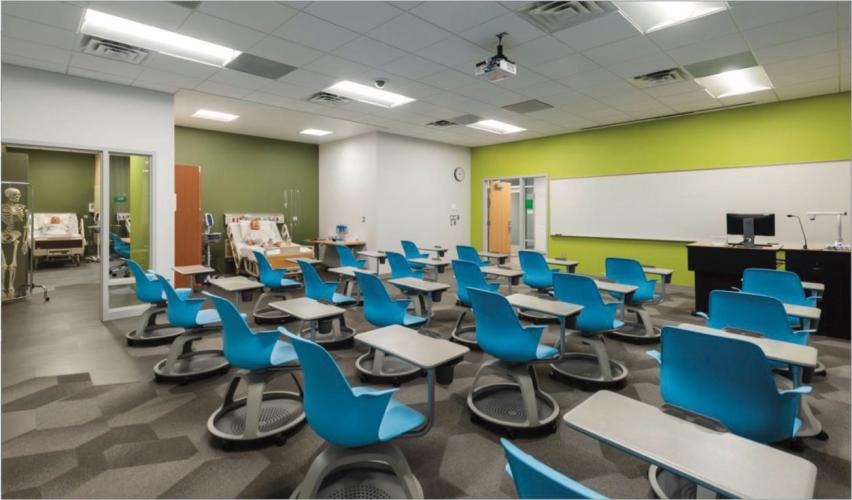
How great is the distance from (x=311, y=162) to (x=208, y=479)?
357 inches

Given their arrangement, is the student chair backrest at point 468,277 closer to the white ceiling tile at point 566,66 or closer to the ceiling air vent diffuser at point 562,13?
the ceiling air vent diffuser at point 562,13

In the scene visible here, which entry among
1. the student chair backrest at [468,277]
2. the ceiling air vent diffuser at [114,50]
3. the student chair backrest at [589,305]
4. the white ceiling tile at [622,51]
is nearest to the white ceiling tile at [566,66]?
the white ceiling tile at [622,51]

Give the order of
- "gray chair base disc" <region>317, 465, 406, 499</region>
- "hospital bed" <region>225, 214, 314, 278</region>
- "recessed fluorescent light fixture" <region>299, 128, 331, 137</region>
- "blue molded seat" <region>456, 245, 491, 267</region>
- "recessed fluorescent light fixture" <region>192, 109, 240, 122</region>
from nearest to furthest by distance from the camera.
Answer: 1. "gray chair base disc" <region>317, 465, 406, 499</region>
2. "blue molded seat" <region>456, 245, 491, 267</region>
3. "recessed fluorescent light fixture" <region>192, 109, 240, 122</region>
4. "hospital bed" <region>225, 214, 314, 278</region>
5. "recessed fluorescent light fixture" <region>299, 128, 331, 137</region>

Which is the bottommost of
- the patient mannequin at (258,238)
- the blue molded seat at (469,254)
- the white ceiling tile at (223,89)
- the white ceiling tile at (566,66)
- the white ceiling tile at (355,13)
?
the blue molded seat at (469,254)

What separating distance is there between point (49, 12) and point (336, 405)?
14.2 ft

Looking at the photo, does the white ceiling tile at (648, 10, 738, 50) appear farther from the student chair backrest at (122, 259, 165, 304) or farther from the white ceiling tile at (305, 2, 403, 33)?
the student chair backrest at (122, 259, 165, 304)

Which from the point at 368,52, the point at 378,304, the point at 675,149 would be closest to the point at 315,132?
the point at 368,52

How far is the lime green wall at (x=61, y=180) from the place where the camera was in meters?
10.6

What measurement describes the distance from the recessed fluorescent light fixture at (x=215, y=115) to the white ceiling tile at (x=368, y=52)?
3.88 meters

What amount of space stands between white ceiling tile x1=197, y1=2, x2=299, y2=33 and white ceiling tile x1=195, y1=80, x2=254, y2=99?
6.83 feet

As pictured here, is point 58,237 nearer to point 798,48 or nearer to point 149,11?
point 149,11

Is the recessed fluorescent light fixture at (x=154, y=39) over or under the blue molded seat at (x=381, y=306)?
over

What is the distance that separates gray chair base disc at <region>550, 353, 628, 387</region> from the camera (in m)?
3.31

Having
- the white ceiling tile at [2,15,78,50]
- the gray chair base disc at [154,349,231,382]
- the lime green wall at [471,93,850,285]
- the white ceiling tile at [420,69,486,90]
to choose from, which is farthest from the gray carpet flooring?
the lime green wall at [471,93,850,285]
